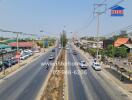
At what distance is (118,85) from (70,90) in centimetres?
949

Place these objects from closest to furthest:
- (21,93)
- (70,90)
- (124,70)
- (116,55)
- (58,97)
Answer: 1. (58,97)
2. (21,93)
3. (70,90)
4. (124,70)
5. (116,55)

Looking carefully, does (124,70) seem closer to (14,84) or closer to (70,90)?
(70,90)

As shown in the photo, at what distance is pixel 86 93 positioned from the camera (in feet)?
118

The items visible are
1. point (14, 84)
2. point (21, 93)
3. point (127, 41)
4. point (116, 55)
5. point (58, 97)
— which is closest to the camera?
point (58, 97)

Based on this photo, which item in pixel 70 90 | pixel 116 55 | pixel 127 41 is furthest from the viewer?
pixel 127 41

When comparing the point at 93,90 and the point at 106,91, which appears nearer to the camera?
the point at 106,91

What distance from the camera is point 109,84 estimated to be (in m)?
44.4

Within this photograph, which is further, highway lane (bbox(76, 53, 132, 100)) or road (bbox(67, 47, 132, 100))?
highway lane (bbox(76, 53, 132, 100))

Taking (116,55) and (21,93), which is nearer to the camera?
(21,93)

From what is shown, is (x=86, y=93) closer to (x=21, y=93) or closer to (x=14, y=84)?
(x=21, y=93)

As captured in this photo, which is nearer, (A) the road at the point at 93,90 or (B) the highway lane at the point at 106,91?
(A) the road at the point at 93,90

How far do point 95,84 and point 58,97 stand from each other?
1325 centimetres

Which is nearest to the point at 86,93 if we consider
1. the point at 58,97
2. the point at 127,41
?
the point at 58,97

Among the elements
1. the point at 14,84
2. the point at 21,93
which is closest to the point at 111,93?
the point at 21,93
